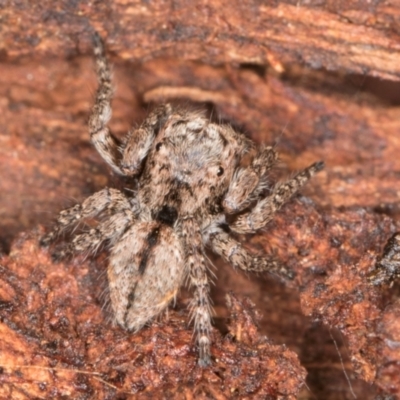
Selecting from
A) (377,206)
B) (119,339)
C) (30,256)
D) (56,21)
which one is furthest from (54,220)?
(377,206)

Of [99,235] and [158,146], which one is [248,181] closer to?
[158,146]

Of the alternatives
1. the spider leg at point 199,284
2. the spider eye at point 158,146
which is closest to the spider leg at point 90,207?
the spider eye at point 158,146

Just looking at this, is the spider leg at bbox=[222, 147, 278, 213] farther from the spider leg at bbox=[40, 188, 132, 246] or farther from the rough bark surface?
the spider leg at bbox=[40, 188, 132, 246]

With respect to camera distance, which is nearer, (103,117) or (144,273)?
(144,273)

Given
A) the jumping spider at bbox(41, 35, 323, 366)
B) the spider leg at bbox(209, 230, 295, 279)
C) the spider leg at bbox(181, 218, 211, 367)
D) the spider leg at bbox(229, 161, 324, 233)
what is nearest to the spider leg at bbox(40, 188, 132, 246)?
the jumping spider at bbox(41, 35, 323, 366)

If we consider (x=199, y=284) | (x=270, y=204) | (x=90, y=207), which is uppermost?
(x=270, y=204)

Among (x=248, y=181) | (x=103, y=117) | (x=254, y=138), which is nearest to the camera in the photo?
(x=248, y=181)

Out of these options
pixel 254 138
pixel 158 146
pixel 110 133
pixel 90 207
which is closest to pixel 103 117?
pixel 110 133
